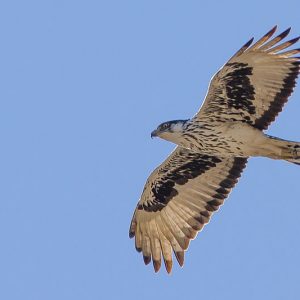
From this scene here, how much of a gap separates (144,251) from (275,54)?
391 cm

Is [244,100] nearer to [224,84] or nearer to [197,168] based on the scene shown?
[224,84]

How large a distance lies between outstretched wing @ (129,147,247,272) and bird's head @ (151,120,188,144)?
0.88 meters

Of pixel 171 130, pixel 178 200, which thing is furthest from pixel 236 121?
pixel 178 200

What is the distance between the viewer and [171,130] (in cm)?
1650

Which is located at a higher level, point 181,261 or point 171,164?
point 171,164

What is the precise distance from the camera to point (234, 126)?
16.4 m

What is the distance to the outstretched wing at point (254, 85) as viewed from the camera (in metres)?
16.0

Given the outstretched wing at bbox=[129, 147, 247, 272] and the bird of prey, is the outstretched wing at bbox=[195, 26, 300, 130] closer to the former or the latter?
the bird of prey

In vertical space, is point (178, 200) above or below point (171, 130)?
below

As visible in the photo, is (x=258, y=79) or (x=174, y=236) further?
(x=174, y=236)

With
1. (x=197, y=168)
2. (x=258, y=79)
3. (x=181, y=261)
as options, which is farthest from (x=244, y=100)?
(x=181, y=261)

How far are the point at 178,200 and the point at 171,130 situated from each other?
1833 millimetres

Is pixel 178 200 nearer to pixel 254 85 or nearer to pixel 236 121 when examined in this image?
pixel 236 121

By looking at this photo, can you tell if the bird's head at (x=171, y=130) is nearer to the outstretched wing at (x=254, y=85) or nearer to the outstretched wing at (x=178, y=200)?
the outstretched wing at (x=254, y=85)
